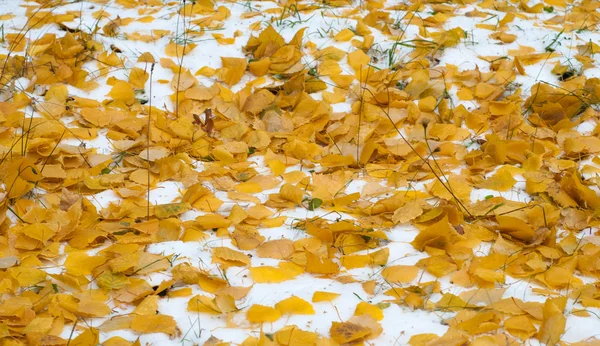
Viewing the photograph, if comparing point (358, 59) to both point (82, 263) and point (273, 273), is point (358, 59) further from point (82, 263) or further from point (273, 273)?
point (82, 263)

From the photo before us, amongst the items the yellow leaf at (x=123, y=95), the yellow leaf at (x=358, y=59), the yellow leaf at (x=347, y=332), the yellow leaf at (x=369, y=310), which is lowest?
Result: the yellow leaf at (x=358, y=59)

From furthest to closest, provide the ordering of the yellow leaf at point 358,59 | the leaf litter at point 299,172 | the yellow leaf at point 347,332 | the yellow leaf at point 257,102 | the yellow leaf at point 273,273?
1. the yellow leaf at point 358,59
2. the yellow leaf at point 257,102
3. the yellow leaf at point 273,273
4. the leaf litter at point 299,172
5. the yellow leaf at point 347,332

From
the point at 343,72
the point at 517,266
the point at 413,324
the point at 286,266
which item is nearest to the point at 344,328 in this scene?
the point at 413,324

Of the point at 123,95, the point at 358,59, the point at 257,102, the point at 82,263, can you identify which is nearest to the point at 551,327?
the point at 82,263

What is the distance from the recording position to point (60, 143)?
274 centimetres

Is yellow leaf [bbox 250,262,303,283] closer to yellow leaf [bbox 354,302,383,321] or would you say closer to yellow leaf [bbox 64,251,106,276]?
yellow leaf [bbox 354,302,383,321]

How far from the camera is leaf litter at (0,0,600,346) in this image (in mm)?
1918

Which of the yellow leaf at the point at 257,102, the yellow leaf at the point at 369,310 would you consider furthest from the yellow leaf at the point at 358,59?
the yellow leaf at the point at 369,310

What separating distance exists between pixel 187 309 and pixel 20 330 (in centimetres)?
43

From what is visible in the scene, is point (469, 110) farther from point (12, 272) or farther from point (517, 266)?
point (12, 272)

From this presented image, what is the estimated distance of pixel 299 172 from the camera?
2.59 meters

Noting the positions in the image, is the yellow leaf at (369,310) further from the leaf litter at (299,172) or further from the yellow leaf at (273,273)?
the yellow leaf at (273,273)

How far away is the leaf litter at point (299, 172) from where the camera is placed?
6.29 feet

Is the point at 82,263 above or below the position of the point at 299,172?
above
